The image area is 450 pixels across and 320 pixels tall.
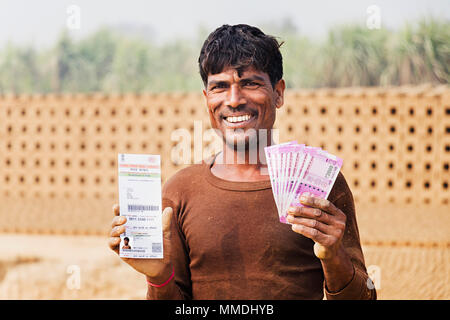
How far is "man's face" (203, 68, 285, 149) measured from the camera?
6.76 ft

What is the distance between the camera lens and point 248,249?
1.99 metres

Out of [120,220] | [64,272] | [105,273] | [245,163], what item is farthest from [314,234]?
[64,272]

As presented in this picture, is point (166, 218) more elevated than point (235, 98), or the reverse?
point (235, 98)

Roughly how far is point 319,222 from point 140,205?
58cm

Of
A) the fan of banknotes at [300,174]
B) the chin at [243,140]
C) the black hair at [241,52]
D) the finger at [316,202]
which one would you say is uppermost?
the black hair at [241,52]

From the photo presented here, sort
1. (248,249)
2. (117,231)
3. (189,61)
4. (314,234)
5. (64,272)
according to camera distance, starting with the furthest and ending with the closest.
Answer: (189,61), (64,272), (248,249), (117,231), (314,234)

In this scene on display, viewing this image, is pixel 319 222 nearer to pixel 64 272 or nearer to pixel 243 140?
pixel 243 140

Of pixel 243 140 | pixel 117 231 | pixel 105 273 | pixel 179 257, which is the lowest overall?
pixel 105 273

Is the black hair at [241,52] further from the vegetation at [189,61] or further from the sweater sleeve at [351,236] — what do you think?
the vegetation at [189,61]

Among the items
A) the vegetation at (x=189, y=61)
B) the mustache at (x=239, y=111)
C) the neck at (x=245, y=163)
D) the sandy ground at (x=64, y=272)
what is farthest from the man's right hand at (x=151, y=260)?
the vegetation at (x=189, y=61)

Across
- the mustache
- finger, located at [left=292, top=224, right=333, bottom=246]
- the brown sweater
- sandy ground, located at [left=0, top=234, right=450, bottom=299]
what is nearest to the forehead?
the mustache

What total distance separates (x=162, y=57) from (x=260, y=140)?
2751cm

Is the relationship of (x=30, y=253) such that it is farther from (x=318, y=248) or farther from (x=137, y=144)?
(x=318, y=248)

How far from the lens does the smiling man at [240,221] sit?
1.97 metres
